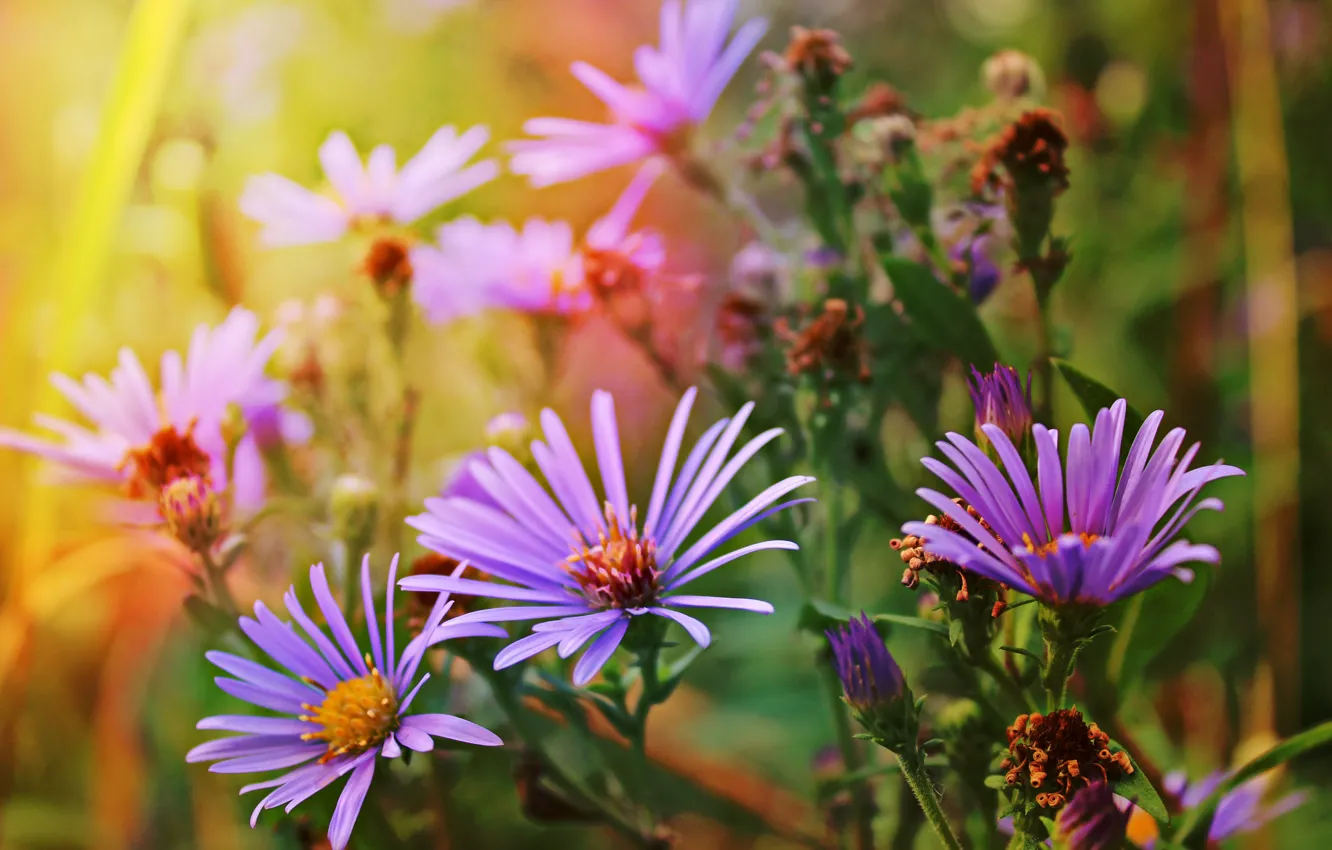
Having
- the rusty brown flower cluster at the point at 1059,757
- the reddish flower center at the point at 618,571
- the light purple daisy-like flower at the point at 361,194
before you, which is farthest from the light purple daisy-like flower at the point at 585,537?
the light purple daisy-like flower at the point at 361,194

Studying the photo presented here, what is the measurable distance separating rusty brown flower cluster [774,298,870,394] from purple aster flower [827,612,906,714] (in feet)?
0.43

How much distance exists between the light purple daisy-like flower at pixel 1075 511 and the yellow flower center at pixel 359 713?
205 millimetres

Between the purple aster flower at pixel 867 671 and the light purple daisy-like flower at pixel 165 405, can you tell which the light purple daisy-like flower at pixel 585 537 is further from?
the light purple daisy-like flower at pixel 165 405

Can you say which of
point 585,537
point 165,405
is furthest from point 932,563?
point 165,405

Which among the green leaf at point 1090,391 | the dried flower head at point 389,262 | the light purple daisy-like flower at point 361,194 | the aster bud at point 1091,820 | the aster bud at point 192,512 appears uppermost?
the light purple daisy-like flower at point 361,194

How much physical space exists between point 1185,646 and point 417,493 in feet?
1.72

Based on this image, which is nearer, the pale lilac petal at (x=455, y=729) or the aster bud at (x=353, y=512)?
the pale lilac petal at (x=455, y=729)

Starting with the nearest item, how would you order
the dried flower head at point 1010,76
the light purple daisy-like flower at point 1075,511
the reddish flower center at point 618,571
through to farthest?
1. the light purple daisy-like flower at point 1075,511
2. the reddish flower center at point 618,571
3. the dried flower head at point 1010,76

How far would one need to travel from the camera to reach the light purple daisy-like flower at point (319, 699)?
34 centimetres

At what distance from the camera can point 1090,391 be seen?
343 millimetres

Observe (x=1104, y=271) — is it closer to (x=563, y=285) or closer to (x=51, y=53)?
(x=563, y=285)

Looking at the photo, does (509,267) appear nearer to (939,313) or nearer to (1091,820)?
(939,313)

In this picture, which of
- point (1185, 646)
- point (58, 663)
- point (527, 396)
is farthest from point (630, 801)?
point (58, 663)

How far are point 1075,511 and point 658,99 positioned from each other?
307mm
